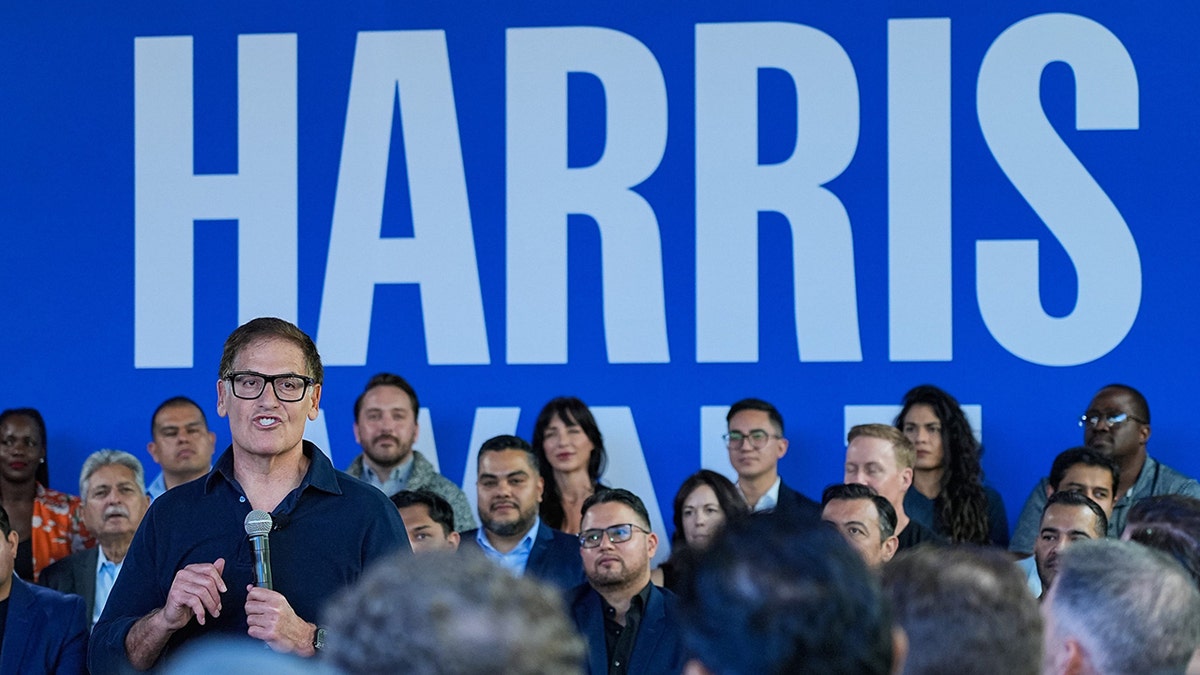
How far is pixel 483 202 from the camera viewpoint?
22.6 feet

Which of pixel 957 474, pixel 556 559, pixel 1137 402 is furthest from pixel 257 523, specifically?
pixel 1137 402

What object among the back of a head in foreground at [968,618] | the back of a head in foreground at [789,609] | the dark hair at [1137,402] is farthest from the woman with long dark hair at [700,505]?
the back of a head in foreground at [789,609]

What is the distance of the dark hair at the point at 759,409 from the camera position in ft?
20.9

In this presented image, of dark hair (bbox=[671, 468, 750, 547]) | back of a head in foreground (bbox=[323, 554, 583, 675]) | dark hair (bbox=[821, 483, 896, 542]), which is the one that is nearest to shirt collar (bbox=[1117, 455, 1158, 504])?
dark hair (bbox=[821, 483, 896, 542])

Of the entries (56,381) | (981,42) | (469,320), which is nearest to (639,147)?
(469,320)

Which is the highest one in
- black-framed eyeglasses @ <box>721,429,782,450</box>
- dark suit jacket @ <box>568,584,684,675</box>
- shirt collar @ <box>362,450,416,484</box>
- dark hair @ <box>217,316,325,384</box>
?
dark hair @ <box>217,316,325,384</box>

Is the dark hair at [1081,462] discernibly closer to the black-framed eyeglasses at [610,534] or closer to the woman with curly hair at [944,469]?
the woman with curly hair at [944,469]

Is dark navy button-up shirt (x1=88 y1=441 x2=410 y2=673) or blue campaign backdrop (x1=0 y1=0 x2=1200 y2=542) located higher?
blue campaign backdrop (x1=0 y1=0 x2=1200 y2=542)

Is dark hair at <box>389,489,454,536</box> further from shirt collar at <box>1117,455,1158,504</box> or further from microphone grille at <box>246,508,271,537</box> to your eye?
shirt collar at <box>1117,455,1158,504</box>

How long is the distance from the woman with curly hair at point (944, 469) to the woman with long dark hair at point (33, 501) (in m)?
3.36

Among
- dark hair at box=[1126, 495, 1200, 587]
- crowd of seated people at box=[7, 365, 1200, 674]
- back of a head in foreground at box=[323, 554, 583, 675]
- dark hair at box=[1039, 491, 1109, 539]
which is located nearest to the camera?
back of a head in foreground at box=[323, 554, 583, 675]

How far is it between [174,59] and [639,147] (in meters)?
2.14

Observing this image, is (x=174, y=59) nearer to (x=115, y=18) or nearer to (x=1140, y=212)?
(x=115, y=18)

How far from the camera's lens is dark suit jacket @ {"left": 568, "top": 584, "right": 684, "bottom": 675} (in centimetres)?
481
